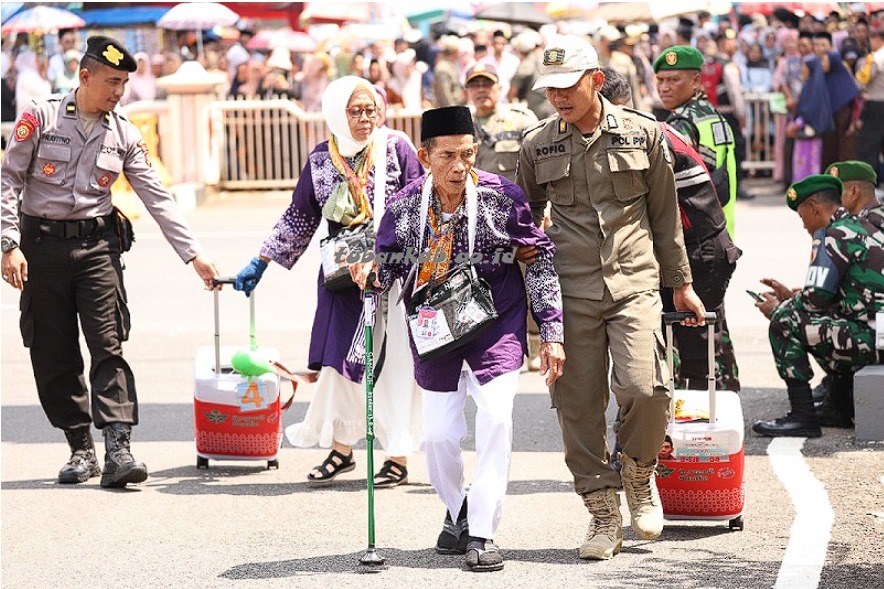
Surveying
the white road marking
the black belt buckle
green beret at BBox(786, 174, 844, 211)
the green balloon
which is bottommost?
the white road marking

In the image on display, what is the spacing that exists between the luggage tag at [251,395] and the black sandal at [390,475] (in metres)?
0.75

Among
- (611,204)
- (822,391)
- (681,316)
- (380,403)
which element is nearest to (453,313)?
(611,204)

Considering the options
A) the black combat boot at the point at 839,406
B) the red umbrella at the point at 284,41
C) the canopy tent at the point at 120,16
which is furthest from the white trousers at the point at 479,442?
the canopy tent at the point at 120,16

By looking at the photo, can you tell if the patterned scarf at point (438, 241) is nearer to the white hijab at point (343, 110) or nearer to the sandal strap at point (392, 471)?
the white hijab at point (343, 110)

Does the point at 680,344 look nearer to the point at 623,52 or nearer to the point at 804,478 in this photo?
the point at 804,478

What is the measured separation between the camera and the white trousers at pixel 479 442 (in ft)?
20.8

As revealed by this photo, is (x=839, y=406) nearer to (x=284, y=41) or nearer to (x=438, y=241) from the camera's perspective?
(x=438, y=241)

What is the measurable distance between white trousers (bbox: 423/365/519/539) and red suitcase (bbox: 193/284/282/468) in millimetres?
2017

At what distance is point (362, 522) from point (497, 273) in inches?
58.9

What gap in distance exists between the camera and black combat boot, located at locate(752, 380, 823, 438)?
Answer: 8883mm

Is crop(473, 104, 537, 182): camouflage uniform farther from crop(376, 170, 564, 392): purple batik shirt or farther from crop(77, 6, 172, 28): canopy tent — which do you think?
crop(77, 6, 172, 28): canopy tent

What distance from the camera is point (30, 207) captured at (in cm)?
805

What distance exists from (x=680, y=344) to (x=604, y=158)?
204 cm

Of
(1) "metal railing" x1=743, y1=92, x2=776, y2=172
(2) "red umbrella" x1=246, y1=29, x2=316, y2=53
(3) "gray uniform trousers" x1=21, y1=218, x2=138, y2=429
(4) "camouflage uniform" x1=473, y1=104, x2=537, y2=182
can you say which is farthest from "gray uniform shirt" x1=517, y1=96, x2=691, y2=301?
(2) "red umbrella" x1=246, y1=29, x2=316, y2=53
